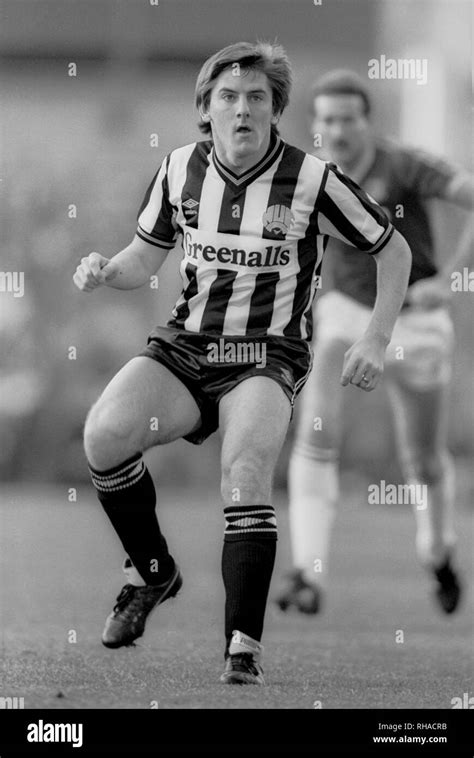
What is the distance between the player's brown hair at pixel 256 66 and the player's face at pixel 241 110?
2cm

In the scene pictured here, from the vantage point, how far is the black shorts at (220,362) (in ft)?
13.4

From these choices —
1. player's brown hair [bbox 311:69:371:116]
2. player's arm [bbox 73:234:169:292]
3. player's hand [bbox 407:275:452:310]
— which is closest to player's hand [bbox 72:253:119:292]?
player's arm [bbox 73:234:169:292]

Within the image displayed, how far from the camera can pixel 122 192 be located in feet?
53.1

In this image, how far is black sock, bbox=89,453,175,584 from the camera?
4199 mm

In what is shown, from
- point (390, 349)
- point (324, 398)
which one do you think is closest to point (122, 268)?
point (324, 398)

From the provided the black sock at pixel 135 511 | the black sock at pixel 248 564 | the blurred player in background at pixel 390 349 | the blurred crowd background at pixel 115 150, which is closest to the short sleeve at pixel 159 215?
the black sock at pixel 135 511

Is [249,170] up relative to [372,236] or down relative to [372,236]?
up

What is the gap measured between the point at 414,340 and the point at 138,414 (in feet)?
11.4

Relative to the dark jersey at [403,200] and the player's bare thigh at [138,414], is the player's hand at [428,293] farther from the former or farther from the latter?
the player's bare thigh at [138,414]

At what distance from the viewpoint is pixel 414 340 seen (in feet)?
24.0

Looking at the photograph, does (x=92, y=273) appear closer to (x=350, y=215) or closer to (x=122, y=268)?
(x=122, y=268)

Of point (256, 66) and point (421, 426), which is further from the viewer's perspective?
point (421, 426)
